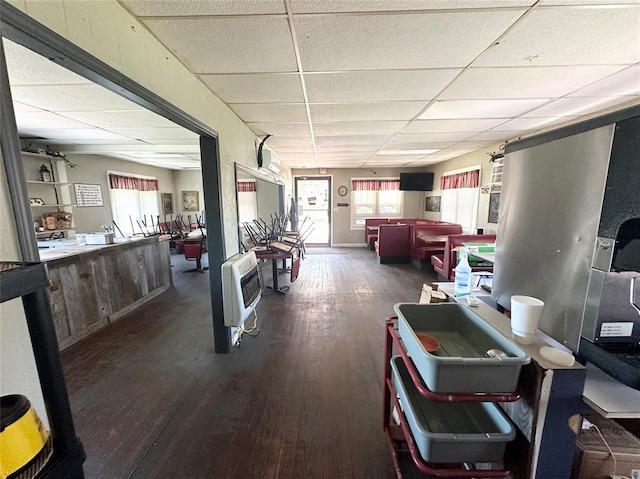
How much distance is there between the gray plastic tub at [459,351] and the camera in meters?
0.87

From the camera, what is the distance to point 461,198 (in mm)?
5578

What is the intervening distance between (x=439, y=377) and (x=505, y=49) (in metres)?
1.97

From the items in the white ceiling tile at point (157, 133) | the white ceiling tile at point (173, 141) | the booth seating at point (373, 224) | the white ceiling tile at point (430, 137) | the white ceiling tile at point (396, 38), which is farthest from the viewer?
the booth seating at point (373, 224)

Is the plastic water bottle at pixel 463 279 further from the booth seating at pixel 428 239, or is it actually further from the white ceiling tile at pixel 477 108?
the booth seating at pixel 428 239

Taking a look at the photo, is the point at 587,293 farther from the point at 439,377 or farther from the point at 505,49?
the point at 505,49

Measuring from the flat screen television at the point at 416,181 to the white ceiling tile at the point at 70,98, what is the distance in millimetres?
6344

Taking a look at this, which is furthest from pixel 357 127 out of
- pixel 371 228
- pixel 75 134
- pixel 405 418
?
pixel 371 228

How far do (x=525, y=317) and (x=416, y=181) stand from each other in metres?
6.82

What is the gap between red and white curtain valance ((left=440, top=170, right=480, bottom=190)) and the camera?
4.98m

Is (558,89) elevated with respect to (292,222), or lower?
elevated

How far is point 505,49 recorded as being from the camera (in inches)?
64.1

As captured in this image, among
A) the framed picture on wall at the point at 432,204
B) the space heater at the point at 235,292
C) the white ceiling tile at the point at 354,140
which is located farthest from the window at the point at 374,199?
the space heater at the point at 235,292

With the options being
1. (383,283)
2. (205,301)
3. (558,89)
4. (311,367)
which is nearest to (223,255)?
(311,367)

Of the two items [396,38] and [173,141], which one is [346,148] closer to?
[173,141]
